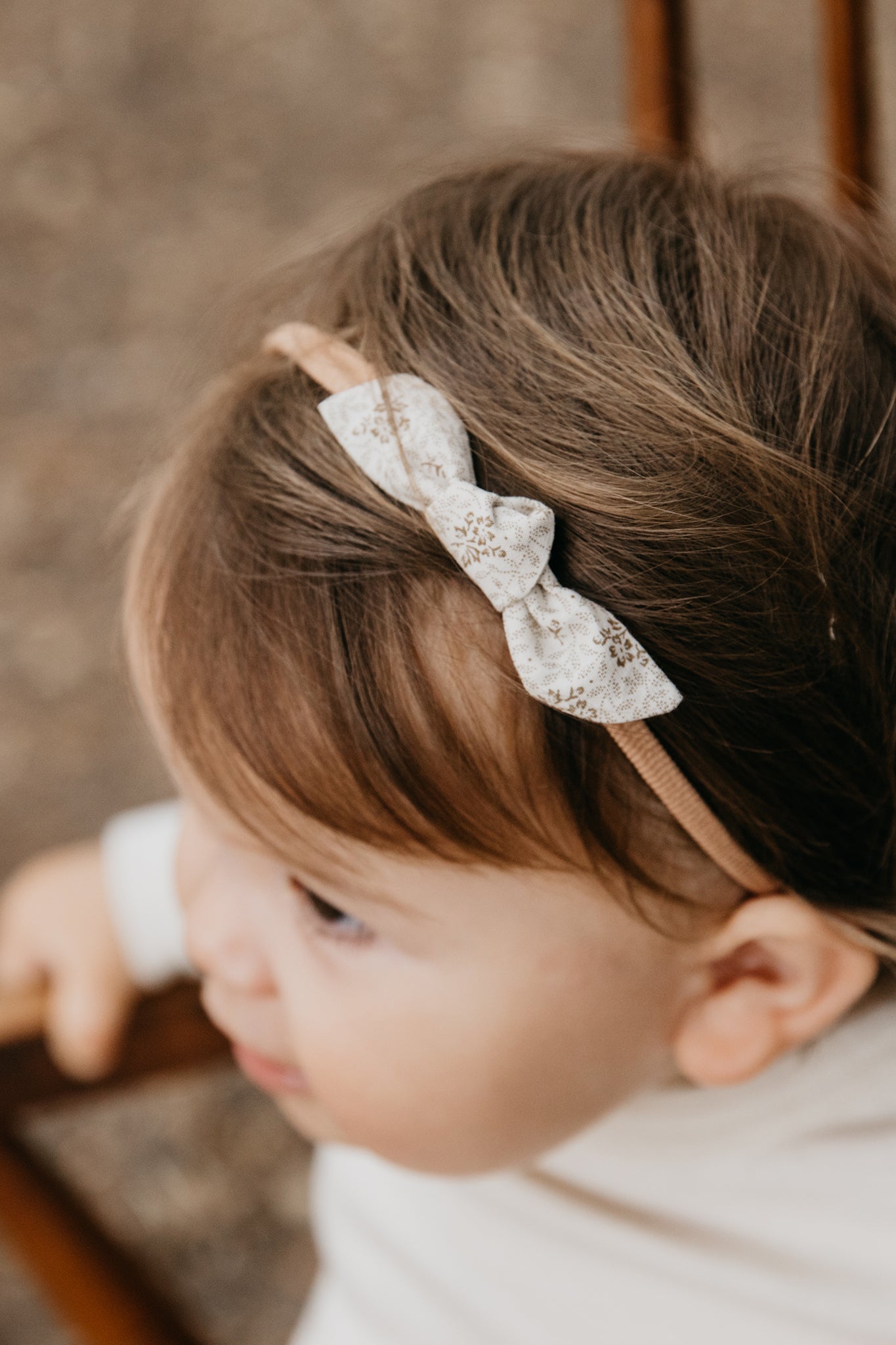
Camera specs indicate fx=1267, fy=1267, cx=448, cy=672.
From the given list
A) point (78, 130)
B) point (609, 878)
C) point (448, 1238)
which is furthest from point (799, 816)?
point (78, 130)

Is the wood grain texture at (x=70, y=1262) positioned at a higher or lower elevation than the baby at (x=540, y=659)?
lower

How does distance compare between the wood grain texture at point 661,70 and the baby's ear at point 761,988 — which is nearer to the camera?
the baby's ear at point 761,988

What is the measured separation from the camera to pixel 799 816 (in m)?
0.49

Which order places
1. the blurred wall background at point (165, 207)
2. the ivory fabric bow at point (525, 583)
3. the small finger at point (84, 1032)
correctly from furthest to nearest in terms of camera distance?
the blurred wall background at point (165, 207) → the small finger at point (84, 1032) → the ivory fabric bow at point (525, 583)

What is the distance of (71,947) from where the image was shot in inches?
31.8

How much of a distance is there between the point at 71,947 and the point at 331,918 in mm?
346

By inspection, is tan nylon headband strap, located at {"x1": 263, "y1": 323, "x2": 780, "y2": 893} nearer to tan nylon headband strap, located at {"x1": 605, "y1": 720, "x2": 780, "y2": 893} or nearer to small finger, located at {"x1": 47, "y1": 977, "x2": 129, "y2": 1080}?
tan nylon headband strap, located at {"x1": 605, "y1": 720, "x2": 780, "y2": 893}

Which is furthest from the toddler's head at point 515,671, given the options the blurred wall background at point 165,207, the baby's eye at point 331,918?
the blurred wall background at point 165,207

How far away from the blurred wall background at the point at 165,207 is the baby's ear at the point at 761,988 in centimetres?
72

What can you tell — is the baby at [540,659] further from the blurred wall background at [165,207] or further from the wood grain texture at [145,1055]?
the blurred wall background at [165,207]

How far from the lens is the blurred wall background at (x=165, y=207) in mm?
1167

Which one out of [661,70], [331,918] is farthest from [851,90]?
[331,918]

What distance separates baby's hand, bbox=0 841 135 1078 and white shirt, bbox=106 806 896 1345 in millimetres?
23

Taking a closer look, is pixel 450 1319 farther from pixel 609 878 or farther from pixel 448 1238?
pixel 609 878
